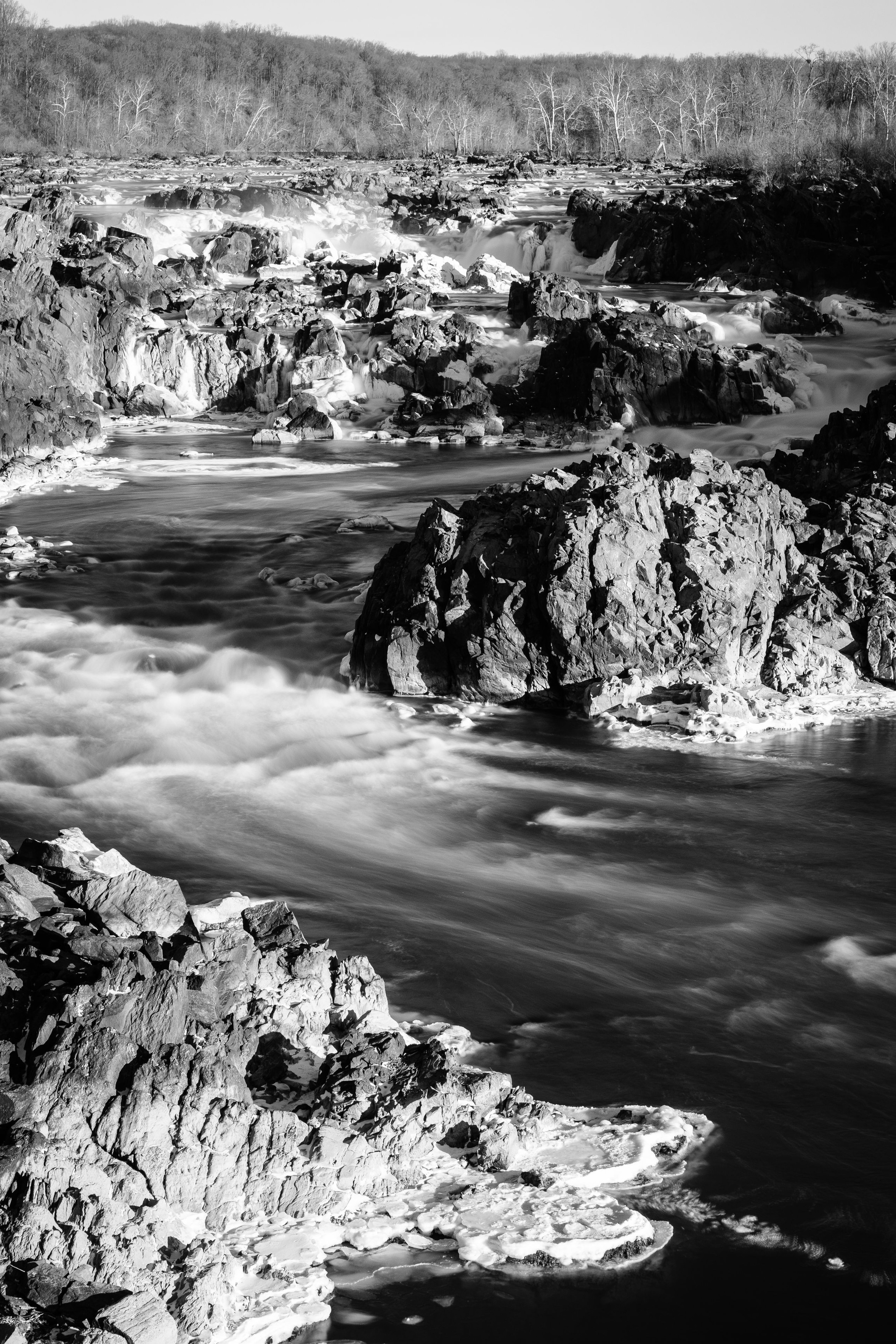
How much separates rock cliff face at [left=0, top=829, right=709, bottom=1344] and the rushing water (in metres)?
0.25

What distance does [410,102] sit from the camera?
99062mm

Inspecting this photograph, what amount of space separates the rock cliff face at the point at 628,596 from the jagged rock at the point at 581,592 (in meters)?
0.01

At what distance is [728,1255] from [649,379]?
2114 cm

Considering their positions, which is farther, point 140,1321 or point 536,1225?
point 536,1225

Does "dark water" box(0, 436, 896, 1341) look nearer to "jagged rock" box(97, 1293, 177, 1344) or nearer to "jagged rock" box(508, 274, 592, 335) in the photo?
"jagged rock" box(97, 1293, 177, 1344)

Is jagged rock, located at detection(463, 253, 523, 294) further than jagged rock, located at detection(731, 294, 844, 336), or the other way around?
jagged rock, located at detection(463, 253, 523, 294)

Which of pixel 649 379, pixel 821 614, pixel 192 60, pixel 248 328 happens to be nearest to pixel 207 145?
pixel 192 60

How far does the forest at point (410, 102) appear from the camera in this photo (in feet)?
218

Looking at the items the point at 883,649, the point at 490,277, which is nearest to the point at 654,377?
the point at 490,277

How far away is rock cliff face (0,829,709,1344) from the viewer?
179 inches

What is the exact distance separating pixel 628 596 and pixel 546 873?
3641 mm

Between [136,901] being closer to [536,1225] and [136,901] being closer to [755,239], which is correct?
[536,1225]

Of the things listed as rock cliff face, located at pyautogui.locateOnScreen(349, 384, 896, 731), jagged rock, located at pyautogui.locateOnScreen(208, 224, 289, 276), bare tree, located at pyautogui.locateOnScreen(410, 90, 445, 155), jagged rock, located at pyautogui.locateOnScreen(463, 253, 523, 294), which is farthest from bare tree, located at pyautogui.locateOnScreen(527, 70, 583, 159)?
rock cliff face, located at pyautogui.locateOnScreen(349, 384, 896, 731)

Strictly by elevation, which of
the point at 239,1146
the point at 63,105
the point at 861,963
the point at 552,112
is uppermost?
the point at 63,105
